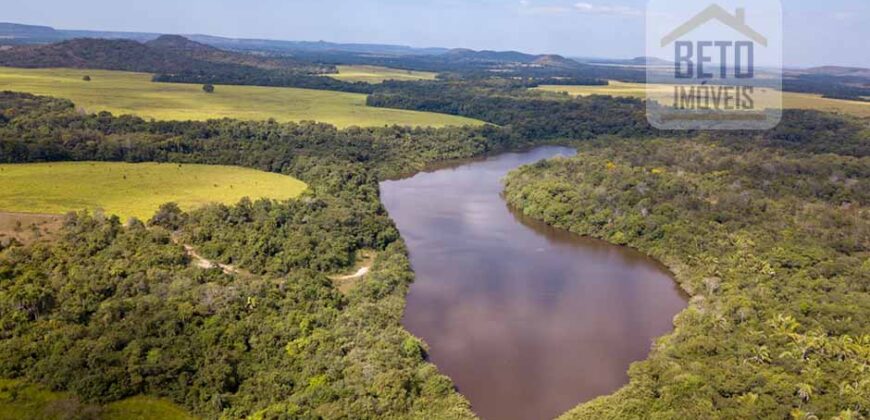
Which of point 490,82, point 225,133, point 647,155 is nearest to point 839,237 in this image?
point 647,155

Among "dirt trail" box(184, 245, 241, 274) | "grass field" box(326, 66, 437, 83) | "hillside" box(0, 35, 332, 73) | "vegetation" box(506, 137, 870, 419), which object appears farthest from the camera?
"grass field" box(326, 66, 437, 83)

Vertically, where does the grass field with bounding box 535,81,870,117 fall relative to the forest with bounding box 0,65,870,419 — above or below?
above

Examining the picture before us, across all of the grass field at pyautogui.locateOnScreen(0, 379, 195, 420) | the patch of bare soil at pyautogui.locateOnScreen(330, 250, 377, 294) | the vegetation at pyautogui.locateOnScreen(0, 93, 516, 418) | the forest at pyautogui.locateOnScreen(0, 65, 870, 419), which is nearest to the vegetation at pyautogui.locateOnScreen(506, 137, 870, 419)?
the forest at pyautogui.locateOnScreen(0, 65, 870, 419)

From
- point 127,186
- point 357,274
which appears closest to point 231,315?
point 357,274

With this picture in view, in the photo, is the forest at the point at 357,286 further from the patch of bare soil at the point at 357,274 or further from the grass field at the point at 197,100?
the grass field at the point at 197,100

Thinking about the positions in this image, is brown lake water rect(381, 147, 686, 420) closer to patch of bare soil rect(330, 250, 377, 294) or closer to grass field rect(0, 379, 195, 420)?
patch of bare soil rect(330, 250, 377, 294)

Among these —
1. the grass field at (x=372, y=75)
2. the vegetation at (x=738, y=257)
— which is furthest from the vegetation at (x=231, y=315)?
the grass field at (x=372, y=75)

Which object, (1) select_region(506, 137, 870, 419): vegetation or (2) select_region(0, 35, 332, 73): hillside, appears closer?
(1) select_region(506, 137, 870, 419): vegetation

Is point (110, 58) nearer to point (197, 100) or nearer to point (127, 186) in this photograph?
point (197, 100)
